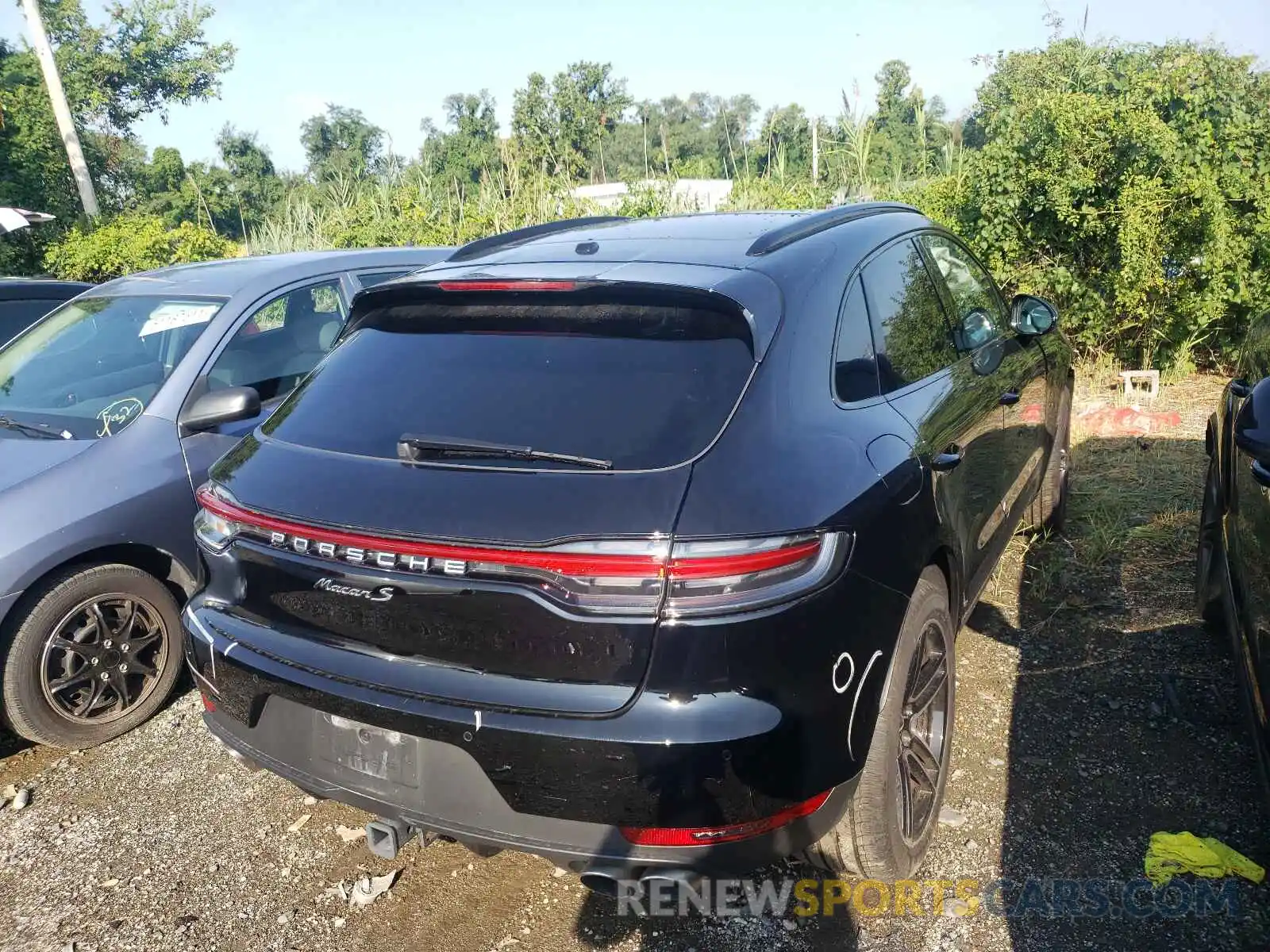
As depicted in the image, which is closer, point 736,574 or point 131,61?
point 736,574

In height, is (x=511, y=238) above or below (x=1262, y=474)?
above

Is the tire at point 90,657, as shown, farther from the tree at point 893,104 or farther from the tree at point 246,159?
the tree at point 246,159

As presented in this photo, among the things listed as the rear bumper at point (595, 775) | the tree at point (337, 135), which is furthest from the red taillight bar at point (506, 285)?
the tree at point (337, 135)

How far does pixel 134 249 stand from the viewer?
13477 millimetres

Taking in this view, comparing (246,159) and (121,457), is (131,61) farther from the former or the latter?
(121,457)

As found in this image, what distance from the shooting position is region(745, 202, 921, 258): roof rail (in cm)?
264

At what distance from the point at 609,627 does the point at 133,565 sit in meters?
2.68

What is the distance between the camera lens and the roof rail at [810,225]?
2643mm

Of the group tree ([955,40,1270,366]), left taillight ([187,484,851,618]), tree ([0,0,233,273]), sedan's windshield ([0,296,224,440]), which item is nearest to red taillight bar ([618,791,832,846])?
left taillight ([187,484,851,618])

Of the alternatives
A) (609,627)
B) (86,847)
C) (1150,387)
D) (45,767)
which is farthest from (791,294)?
(1150,387)

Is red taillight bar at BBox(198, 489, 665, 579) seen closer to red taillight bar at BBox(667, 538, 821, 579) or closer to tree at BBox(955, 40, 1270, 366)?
red taillight bar at BBox(667, 538, 821, 579)

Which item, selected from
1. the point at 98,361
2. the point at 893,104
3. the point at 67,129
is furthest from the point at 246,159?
the point at 98,361

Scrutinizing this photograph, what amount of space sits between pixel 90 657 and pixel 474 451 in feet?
7.77

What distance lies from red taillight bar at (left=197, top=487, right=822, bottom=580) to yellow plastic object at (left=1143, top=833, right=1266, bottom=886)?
4.95 feet
